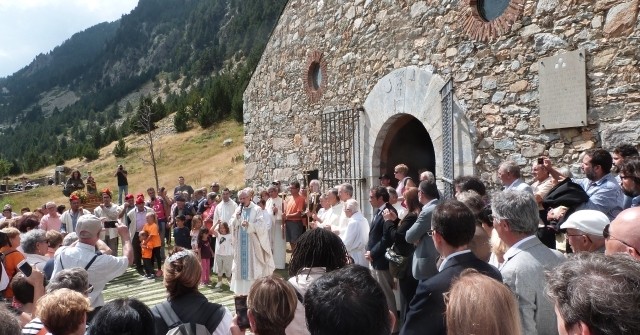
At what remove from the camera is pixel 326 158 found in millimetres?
9805

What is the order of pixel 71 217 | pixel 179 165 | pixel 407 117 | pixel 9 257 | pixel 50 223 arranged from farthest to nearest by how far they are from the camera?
1. pixel 179 165
2. pixel 71 217
3. pixel 50 223
4. pixel 407 117
5. pixel 9 257

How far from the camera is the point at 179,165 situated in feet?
118

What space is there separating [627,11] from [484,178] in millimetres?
2596

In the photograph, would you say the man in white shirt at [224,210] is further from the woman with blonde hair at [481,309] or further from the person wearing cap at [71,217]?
the woman with blonde hair at [481,309]

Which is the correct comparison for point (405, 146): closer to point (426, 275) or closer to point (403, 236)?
point (403, 236)

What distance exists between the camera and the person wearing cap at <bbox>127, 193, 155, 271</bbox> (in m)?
10.0

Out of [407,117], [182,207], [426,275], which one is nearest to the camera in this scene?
[426,275]

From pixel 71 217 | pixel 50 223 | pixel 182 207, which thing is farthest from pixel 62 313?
pixel 182 207

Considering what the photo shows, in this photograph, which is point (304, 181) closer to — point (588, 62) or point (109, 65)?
point (588, 62)

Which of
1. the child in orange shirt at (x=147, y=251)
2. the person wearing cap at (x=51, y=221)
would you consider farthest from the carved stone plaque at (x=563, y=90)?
the person wearing cap at (x=51, y=221)

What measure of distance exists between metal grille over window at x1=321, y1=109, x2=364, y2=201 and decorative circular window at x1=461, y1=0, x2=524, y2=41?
2726 mm

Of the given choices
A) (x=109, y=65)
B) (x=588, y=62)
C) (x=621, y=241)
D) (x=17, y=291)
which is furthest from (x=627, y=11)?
(x=109, y=65)

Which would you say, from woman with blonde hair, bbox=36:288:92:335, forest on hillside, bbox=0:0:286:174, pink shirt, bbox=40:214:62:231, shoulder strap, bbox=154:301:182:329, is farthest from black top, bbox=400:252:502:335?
forest on hillside, bbox=0:0:286:174

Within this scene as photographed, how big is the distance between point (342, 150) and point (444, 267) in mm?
6803
